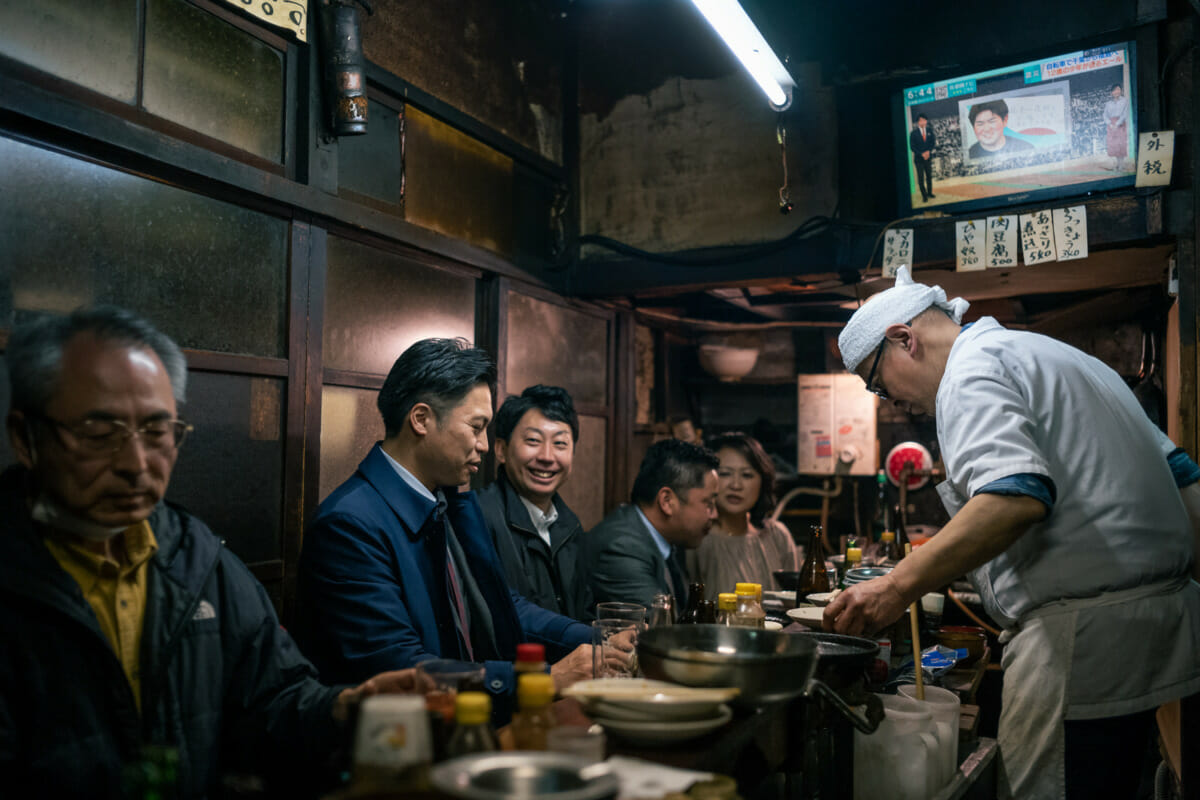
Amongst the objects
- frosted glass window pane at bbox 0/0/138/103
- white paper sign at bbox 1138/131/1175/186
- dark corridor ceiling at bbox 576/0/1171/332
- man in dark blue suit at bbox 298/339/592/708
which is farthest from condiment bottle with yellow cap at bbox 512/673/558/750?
white paper sign at bbox 1138/131/1175/186

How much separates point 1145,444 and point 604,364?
4.65m

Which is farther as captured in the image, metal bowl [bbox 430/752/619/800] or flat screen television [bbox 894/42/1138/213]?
flat screen television [bbox 894/42/1138/213]

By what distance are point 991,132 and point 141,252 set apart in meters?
4.75

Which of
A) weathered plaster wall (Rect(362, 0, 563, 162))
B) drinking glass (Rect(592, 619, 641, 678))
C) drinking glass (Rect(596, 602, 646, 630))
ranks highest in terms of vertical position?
weathered plaster wall (Rect(362, 0, 563, 162))

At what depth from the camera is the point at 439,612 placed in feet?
10.4

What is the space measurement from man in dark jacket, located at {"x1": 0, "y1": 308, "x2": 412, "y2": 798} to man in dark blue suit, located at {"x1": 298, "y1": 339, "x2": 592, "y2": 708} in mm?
467

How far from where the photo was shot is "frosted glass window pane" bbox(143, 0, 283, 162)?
11.1ft

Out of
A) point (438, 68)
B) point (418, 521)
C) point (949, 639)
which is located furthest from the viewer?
point (438, 68)

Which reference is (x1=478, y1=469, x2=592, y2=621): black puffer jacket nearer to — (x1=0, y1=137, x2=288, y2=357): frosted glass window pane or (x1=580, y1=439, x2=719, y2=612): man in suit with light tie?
(x1=580, y1=439, x2=719, y2=612): man in suit with light tie

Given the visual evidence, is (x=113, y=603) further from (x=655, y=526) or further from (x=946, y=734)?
(x=655, y=526)

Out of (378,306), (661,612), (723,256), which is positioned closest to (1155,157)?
(723,256)

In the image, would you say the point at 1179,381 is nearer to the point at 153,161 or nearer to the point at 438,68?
the point at 438,68

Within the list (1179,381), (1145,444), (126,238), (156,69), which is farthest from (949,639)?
(156,69)

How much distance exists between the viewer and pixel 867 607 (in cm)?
246
